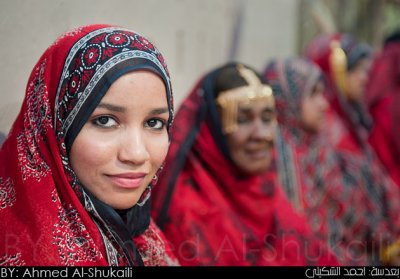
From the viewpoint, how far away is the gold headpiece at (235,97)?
2369 millimetres

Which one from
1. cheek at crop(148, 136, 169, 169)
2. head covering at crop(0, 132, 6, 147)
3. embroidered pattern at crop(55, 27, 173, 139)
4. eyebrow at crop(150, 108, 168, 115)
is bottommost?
cheek at crop(148, 136, 169, 169)

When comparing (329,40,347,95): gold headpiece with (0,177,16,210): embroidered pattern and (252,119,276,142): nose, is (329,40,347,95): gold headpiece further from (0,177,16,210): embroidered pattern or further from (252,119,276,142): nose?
(0,177,16,210): embroidered pattern

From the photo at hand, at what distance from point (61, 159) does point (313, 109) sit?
2.20 meters

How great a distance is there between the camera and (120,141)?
53.9 inches

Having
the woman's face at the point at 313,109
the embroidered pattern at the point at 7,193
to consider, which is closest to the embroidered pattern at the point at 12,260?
the embroidered pattern at the point at 7,193

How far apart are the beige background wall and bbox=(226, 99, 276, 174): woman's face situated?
439mm

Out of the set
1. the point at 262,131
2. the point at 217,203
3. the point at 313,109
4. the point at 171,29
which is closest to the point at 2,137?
the point at 217,203

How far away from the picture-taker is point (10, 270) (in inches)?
51.4

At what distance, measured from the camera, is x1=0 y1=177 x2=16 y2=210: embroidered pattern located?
1.36 meters

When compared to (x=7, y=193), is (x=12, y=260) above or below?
below

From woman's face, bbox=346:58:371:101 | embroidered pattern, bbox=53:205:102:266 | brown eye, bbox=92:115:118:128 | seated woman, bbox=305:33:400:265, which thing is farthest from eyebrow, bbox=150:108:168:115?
woman's face, bbox=346:58:371:101

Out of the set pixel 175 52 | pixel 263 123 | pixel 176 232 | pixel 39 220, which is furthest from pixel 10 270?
pixel 175 52

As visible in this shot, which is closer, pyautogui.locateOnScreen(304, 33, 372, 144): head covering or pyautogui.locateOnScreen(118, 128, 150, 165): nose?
pyautogui.locateOnScreen(118, 128, 150, 165): nose

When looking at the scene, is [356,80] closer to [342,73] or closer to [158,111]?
[342,73]
